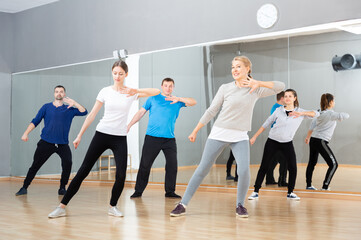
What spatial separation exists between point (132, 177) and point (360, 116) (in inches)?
137

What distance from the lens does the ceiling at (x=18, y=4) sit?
8477mm

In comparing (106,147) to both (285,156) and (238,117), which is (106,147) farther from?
(285,156)

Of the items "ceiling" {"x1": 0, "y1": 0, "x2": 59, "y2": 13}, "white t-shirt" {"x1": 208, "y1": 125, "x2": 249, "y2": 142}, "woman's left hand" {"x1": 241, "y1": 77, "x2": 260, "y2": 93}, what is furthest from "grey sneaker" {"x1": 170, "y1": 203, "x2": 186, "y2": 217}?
"ceiling" {"x1": 0, "y1": 0, "x2": 59, "y2": 13}

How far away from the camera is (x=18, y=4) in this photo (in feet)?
28.3

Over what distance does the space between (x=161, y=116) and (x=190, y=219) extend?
6.13ft

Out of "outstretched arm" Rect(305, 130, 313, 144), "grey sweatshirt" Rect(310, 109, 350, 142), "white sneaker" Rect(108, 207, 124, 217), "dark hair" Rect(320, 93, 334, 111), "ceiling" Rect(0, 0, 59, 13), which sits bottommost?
"white sneaker" Rect(108, 207, 124, 217)

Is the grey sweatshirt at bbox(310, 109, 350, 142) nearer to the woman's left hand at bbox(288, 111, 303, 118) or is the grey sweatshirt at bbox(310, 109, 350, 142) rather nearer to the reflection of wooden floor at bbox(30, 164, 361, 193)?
the reflection of wooden floor at bbox(30, 164, 361, 193)

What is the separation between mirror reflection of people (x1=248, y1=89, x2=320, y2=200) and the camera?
5.37 metres

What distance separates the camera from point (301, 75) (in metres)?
5.94

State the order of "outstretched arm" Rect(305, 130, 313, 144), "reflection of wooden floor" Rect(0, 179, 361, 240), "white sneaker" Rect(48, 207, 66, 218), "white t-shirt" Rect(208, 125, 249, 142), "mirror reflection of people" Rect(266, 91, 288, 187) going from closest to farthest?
"reflection of wooden floor" Rect(0, 179, 361, 240), "white t-shirt" Rect(208, 125, 249, 142), "white sneaker" Rect(48, 207, 66, 218), "outstretched arm" Rect(305, 130, 313, 144), "mirror reflection of people" Rect(266, 91, 288, 187)

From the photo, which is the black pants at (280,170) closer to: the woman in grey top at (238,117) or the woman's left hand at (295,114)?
the woman's left hand at (295,114)

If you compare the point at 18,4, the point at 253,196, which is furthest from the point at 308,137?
the point at 18,4

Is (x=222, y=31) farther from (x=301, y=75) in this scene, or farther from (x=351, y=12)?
(x=351, y=12)

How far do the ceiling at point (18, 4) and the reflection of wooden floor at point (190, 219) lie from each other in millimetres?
4000
